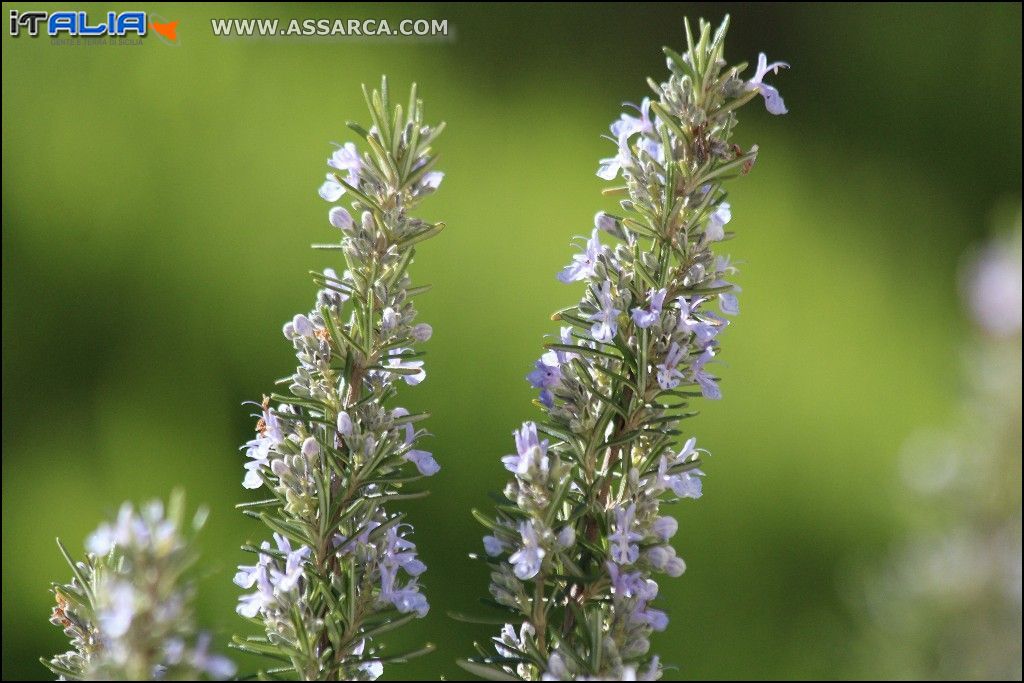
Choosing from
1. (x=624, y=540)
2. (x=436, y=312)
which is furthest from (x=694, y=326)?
(x=436, y=312)

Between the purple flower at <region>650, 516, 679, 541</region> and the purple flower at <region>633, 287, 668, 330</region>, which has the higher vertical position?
the purple flower at <region>633, 287, 668, 330</region>

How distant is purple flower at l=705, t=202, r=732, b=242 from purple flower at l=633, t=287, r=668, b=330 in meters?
0.06

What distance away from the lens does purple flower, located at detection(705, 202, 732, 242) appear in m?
0.64

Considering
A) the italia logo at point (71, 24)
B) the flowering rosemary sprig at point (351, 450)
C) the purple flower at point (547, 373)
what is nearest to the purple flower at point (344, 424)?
the flowering rosemary sprig at point (351, 450)

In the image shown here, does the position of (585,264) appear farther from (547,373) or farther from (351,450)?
(351,450)

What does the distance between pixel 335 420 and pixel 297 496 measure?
5cm

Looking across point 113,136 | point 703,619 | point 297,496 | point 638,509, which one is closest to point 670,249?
point 638,509

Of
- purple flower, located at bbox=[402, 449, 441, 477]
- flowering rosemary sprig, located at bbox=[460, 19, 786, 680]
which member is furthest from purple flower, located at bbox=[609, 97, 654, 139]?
purple flower, located at bbox=[402, 449, 441, 477]

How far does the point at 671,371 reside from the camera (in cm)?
61

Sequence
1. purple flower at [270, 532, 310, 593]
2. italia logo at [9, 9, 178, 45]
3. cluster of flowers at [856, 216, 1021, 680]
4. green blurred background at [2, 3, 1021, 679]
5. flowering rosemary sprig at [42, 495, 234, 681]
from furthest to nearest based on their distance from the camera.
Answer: italia logo at [9, 9, 178, 45]
green blurred background at [2, 3, 1021, 679]
cluster of flowers at [856, 216, 1021, 680]
purple flower at [270, 532, 310, 593]
flowering rosemary sprig at [42, 495, 234, 681]

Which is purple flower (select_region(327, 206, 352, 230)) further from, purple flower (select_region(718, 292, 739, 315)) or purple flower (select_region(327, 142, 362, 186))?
purple flower (select_region(718, 292, 739, 315))

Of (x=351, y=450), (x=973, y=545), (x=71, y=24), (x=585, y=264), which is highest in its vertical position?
(x=71, y=24)

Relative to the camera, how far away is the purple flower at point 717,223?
0.64m

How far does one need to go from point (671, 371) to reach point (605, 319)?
5 cm
